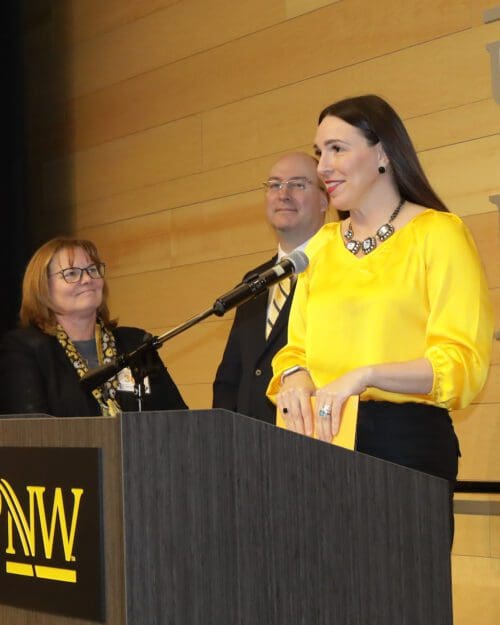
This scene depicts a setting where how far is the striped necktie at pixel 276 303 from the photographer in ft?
9.86

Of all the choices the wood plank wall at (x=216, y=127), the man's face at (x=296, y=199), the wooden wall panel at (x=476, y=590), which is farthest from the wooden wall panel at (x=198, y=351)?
the wooden wall panel at (x=476, y=590)

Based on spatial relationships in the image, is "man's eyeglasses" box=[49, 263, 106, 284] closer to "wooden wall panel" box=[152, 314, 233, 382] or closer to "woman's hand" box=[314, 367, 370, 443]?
"wooden wall panel" box=[152, 314, 233, 382]

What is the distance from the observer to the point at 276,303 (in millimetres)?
3025

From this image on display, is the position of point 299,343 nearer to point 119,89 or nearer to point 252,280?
point 252,280

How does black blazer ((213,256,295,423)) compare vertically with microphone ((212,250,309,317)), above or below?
below

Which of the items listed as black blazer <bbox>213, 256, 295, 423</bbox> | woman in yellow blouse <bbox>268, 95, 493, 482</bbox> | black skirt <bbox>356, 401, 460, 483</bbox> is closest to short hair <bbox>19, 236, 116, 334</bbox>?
black blazer <bbox>213, 256, 295, 423</bbox>

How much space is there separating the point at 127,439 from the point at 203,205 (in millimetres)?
3096

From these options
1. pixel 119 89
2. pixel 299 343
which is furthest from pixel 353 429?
pixel 119 89

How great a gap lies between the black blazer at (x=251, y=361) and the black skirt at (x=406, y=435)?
102 centimetres

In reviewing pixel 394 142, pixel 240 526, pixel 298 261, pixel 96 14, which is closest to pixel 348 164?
pixel 394 142

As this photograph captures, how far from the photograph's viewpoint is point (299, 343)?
2.02 m

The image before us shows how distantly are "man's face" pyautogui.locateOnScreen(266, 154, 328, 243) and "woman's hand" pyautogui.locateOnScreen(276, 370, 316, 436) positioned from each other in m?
1.39

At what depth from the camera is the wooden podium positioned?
123cm

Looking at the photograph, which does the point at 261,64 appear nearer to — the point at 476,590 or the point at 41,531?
the point at 476,590
